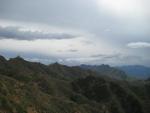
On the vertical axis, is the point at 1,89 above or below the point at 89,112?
above

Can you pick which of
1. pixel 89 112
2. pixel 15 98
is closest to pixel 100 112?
pixel 89 112

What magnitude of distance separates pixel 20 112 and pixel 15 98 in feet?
32.2

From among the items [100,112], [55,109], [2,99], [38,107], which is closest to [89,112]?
[100,112]

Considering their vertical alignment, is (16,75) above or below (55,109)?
above

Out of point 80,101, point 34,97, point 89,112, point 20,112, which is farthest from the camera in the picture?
point 80,101

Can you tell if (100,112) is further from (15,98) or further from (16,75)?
(15,98)

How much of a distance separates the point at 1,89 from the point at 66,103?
44.9 metres

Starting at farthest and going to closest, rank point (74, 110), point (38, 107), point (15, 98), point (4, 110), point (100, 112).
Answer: point (100, 112) < point (74, 110) < point (38, 107) < point (15, 98) < point (4, 110)

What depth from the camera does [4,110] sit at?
83.5 metres

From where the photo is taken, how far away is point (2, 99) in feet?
289

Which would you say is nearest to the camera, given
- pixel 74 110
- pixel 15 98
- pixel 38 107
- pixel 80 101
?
pixel 15 98

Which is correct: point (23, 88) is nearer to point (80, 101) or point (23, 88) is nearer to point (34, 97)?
point (34, 97)

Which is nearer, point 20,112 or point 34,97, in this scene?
point 20,112

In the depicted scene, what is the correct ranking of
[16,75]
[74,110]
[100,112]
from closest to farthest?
[74,110], [100,112], [16,75]
